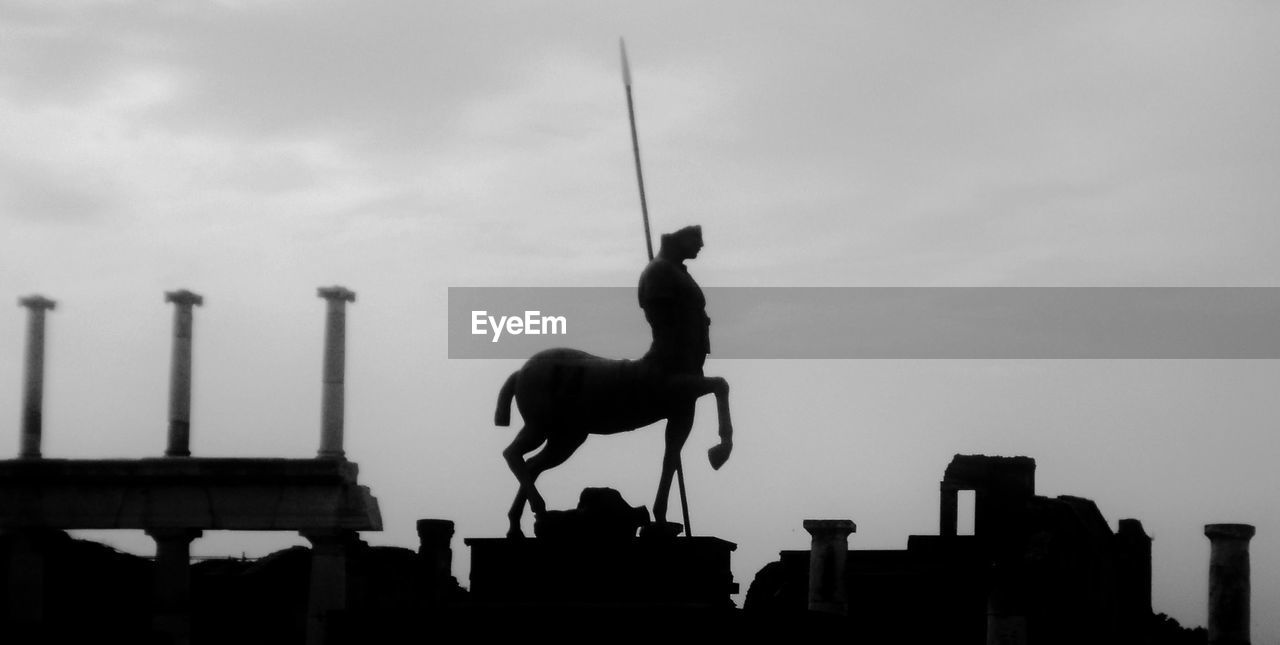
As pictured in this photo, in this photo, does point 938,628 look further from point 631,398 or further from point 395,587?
point 631,398

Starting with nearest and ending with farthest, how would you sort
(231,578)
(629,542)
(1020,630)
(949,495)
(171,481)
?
(629,542) → (1020,630) → (171,481) → (231,578) → (949,495)

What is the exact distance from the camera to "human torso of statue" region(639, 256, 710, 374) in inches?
735

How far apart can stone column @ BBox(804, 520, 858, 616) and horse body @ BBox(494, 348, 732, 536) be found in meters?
8.99

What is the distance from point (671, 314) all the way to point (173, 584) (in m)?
15.7

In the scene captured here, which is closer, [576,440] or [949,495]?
[576,440]

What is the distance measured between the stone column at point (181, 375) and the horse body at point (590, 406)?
15.6 metres

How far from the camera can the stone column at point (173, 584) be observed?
32.0 meters

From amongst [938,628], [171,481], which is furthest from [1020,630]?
[171,481]

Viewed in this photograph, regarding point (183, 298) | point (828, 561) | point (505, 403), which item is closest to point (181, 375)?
point (183, 298)

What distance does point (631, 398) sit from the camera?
18.7 m

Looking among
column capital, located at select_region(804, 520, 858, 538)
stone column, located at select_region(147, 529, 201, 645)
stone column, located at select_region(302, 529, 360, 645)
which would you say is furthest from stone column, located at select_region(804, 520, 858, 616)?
stone column, located at select_region(147, 529, 201, 645)

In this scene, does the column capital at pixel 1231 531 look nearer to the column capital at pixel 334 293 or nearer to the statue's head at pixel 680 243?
the statue's head at pixel 680 243

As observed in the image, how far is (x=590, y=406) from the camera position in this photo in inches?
741

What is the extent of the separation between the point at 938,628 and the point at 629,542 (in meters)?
16.2
